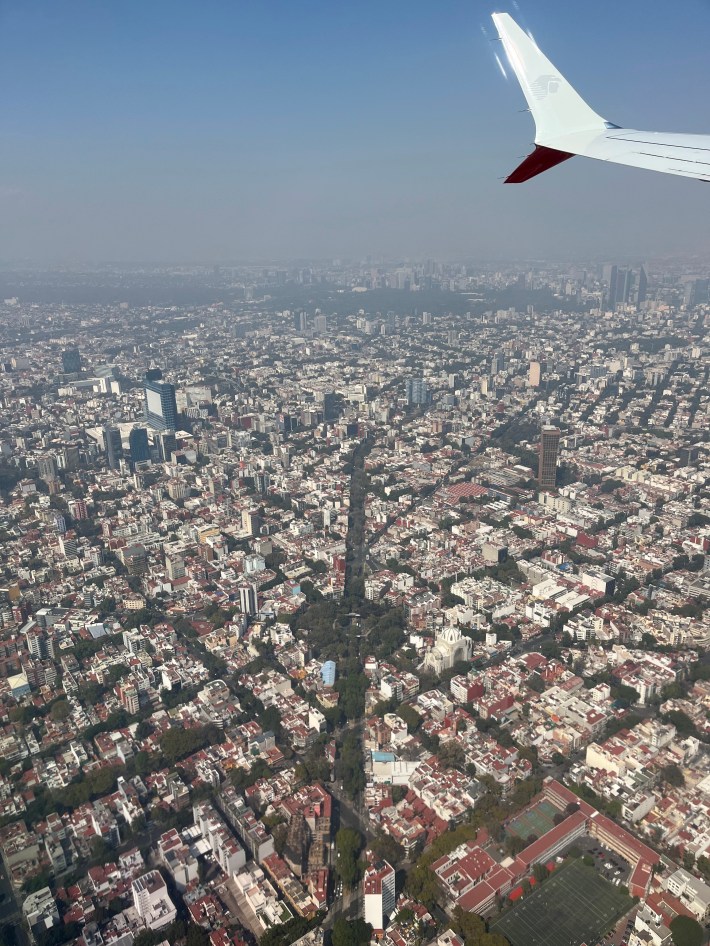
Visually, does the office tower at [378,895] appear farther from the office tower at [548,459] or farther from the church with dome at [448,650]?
the office tower at [548,459]

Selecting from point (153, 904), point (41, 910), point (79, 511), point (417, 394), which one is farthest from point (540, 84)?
point (417, 394)

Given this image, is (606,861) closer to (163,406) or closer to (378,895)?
(378,895)

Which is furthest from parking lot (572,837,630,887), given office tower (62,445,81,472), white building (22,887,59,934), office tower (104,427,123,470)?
office tower (62,445,81,472)

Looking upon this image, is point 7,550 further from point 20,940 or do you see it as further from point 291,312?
point 291,312

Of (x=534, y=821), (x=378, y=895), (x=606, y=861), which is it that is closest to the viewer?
(x=378, y=895)

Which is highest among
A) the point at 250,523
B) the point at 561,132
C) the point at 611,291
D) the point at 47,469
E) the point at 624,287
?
the point at 561,132

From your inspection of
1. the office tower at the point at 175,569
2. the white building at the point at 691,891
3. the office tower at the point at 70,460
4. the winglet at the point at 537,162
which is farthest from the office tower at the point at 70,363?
the winglet at the point at 537,162
